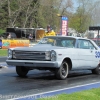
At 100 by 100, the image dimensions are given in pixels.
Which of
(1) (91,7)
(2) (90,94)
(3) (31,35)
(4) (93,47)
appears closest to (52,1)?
(1) (91,7)

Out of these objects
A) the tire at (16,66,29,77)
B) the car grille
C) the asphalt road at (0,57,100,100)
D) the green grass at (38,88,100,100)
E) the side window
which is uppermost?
the side window

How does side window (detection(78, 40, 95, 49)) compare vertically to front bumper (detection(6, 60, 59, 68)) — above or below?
above

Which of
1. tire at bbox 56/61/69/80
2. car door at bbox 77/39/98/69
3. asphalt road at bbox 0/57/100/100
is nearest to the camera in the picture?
asphalt road at bbox 0/57/100/100

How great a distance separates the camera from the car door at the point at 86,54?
12.7 metres

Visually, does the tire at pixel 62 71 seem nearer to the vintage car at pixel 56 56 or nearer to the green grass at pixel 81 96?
the vintage car at pixel 56 56

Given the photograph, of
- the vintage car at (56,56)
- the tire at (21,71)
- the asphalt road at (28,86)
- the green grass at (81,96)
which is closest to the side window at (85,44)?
the vintage car at (56,56)

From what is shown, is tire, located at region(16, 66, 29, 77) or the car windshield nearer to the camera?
tire, located at region(16, 66, 29, 77)

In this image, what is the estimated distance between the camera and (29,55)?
11531 millimetres

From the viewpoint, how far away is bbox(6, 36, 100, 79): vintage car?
36.9 ft

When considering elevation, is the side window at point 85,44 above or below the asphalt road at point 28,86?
above

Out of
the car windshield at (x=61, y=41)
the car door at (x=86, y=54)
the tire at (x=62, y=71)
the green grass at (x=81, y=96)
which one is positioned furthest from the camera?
the car door at (x=86, y=54)

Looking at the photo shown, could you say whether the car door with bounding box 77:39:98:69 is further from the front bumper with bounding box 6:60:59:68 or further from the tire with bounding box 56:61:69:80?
the front bumper with bounding box 6:60:59:68

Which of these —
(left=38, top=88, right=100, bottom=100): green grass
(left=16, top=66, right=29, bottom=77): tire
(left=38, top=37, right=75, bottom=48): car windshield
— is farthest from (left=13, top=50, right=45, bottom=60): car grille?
(left=38, top=88, right=100, bottom=100): green grass

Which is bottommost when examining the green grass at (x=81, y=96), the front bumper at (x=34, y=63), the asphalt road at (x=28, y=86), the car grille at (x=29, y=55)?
the asphalt road at (x=28, y=86)
